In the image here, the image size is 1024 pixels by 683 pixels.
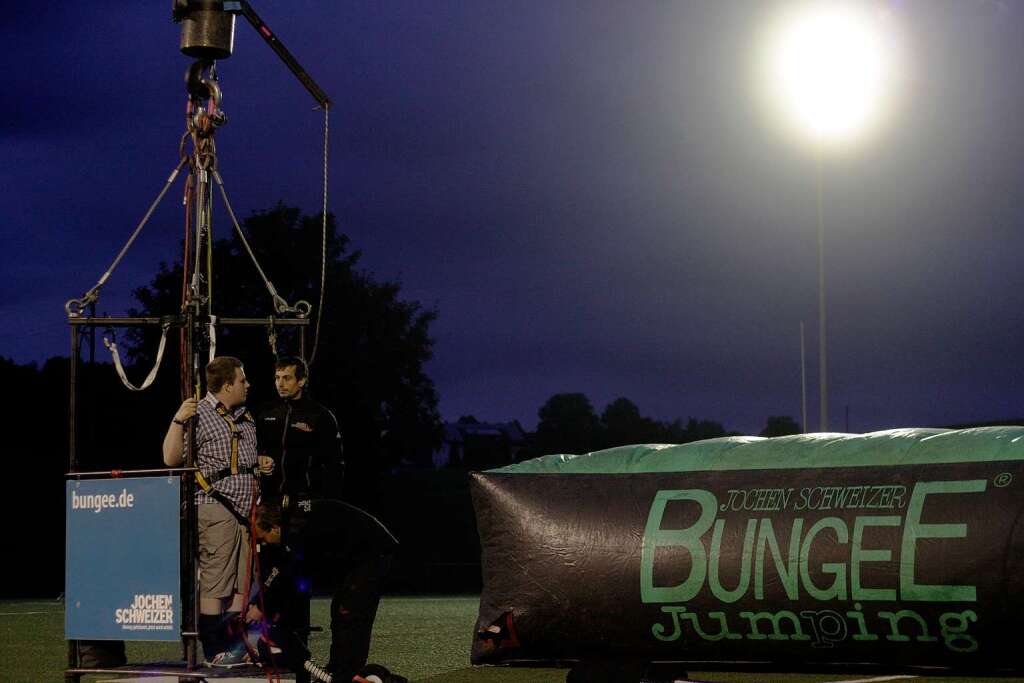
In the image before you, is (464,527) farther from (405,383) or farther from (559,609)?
(559,609)

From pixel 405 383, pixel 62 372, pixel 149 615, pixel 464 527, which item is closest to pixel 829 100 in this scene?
pixel 149 615

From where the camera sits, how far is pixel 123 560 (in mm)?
8680

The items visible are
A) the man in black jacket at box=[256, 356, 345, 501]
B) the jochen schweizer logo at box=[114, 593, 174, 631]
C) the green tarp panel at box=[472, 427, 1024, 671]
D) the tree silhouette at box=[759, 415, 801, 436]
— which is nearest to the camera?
the green tarp panel at box=[472, 427, 1024, 671]

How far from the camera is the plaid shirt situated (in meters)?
8.90

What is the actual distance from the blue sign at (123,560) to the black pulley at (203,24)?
109 inches

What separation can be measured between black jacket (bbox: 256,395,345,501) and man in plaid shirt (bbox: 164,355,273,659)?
0.20 metres

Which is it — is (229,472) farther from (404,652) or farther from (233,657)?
(404,652)

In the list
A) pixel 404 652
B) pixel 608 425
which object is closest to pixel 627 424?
pixel 608 425

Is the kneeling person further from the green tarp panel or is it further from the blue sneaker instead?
the green tarp panel

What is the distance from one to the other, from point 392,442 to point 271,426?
149 ft

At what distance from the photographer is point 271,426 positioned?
9.10 metres

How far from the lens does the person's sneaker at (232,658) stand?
28.2 feet

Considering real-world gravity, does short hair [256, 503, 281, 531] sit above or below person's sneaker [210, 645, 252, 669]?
above

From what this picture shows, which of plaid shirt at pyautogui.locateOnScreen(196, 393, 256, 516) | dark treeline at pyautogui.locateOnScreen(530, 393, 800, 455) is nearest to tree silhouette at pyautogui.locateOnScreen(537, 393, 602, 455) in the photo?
dark treeline at pyautogui.locateOnScreen(530, 393, 800, 455)
